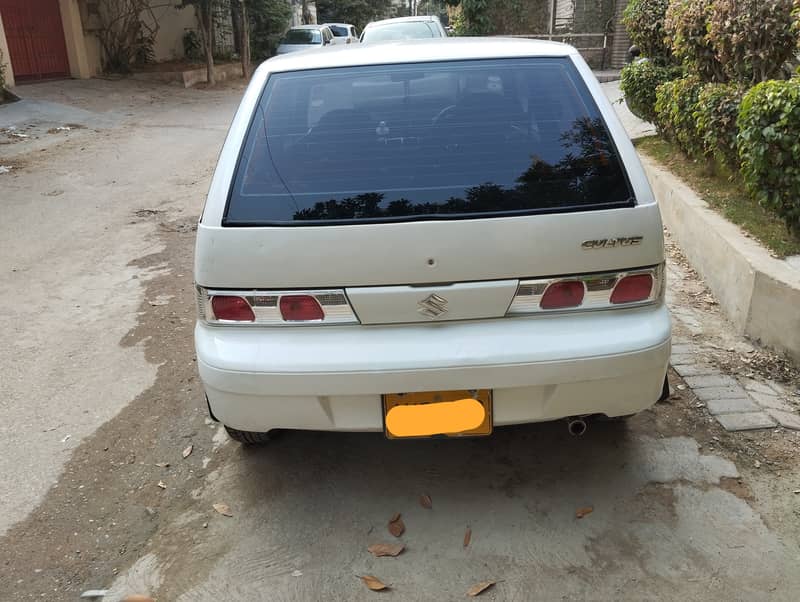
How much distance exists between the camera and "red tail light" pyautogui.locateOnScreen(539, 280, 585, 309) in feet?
8.23

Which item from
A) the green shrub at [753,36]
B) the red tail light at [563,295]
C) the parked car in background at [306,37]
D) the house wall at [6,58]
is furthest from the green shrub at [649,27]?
the parked car in background at [306,37]

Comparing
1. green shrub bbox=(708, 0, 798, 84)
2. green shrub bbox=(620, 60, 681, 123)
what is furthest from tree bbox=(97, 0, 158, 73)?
green shrub bbox=(708, 0, 798, 84)

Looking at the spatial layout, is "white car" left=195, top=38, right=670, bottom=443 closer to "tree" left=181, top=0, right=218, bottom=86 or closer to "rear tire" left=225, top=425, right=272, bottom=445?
"rear tire" left=225, top=425, right=272, bottom=445

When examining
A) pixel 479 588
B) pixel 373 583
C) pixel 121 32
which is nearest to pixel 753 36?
pixel 479 588

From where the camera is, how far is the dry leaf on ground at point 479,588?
239 centimetres

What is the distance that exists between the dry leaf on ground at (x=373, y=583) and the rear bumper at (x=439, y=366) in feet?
1.72

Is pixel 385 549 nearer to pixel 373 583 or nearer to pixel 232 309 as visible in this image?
pixel 373 583

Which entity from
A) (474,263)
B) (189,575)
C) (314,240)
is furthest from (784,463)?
(189,575)

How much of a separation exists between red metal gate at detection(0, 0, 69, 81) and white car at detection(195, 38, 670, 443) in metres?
16.7

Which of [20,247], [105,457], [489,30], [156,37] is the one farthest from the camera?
[156,37]

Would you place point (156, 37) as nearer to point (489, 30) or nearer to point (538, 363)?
point (489, 30)

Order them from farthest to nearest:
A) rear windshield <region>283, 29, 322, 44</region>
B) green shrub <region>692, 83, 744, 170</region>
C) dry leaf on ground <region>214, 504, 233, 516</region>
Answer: rear windshield <region>283, 29, 322, 44</region>, green shrub <region>692, 83, 744, 170</region>, dry leaf on ground <region>214, 504, 233, 516</region>

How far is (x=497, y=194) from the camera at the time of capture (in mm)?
2514

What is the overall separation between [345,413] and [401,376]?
278 millimetres
